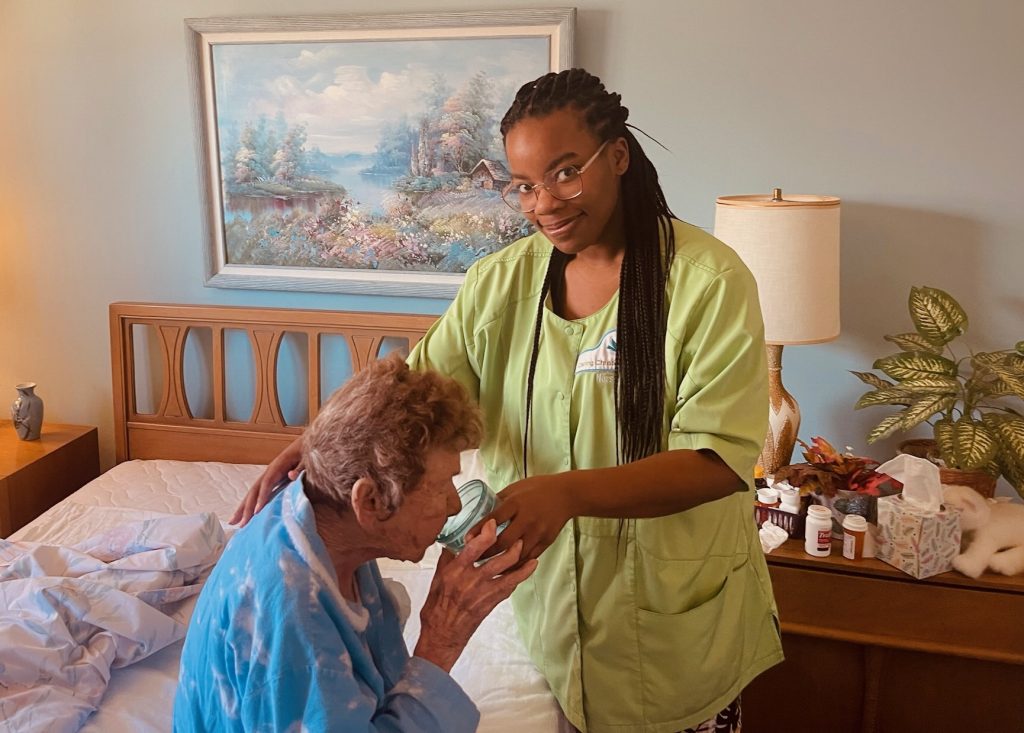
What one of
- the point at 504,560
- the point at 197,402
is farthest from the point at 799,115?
the point at 197,402

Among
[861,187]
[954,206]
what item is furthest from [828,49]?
[954,206]

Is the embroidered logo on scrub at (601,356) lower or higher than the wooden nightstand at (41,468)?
higher

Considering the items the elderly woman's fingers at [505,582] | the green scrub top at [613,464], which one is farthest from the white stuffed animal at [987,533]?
the elderly woman's fingers at [505,582]

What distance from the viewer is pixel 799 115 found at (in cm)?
226

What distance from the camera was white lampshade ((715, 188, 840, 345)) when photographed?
2014 millimetres

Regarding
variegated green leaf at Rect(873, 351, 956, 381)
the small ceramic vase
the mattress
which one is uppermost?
variegated green leaf at Rect(873, 351, 956, 381)

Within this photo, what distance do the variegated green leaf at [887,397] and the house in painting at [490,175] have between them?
1.13 m

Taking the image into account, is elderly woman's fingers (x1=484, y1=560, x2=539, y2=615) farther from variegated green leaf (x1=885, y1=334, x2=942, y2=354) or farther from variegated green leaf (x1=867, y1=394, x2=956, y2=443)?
variegated green leaf (x1=885, y1=334, x2=942, y2=354)

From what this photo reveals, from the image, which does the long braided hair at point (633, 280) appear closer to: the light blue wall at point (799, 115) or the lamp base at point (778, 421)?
the lamp base at point (778, 421)

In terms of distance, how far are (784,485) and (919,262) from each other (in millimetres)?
719

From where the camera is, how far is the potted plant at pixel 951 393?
6.50 ft

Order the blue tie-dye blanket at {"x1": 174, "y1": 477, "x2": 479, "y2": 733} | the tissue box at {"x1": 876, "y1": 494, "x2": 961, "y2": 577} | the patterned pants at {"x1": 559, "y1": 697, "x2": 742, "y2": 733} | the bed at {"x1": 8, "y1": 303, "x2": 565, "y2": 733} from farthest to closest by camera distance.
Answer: the bed at {"x1": 8, "y1": 303, "x2": 565, "y2": 733} → the tissue box at {"x1": 876, "y1": 494, "x2": 961, "y2": 577} → the patterned pants at {"x1": 559, "y1": 697, "x2": 742, "y2": 733} → the blue tie-dye blanket at {"x1": 174, "y1": 477, "x2": 479, "y2": 733}

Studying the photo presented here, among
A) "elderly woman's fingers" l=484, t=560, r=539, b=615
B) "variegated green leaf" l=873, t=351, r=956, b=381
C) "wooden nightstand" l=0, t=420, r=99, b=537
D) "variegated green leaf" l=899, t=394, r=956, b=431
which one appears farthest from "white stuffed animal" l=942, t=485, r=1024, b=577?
"wooden nightstand" l=0, t=420, r=99, b=537

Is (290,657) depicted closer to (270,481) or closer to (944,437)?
(270,481)
